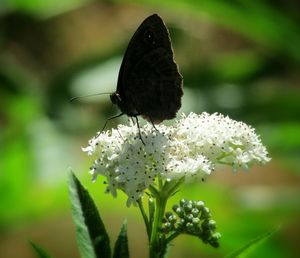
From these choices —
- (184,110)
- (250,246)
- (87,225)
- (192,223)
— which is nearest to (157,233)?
(192,223)

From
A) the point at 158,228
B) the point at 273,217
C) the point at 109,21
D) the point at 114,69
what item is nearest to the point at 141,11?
the point at 109,21

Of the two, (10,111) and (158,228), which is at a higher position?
(10,111)

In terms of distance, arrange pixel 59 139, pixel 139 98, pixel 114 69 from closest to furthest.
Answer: pixel 139 98, pixel 59 139, pixel 114 69

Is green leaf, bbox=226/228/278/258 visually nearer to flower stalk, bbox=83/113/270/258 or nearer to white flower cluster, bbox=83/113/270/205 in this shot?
flower stalk, bbox=83/113/270/258

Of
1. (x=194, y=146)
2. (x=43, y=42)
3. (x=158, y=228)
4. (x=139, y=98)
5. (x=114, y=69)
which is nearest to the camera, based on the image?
(x=158, y=228)

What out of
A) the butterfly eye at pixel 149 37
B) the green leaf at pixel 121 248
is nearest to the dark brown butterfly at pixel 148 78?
the butterfly eye at pixel 149 37

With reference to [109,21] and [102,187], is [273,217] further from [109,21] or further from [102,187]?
[109,21]
